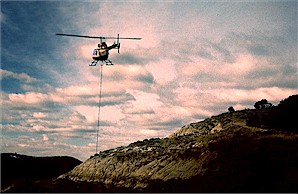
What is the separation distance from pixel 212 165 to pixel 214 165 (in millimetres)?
212

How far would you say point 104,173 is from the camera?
42906 millimetres

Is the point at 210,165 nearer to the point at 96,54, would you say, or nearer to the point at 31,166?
the point at 96,54

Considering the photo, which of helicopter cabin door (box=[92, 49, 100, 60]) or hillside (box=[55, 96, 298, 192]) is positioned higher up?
helicopter cabin door (box=[92, 49, 100, 60])

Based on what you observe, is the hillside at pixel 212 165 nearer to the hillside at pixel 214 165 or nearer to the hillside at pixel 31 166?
the hillside at pixel 214 165

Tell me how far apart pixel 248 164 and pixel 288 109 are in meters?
22.6

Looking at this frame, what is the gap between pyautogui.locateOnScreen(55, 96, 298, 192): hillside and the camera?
27.2m

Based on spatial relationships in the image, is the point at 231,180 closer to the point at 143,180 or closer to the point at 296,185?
the point at 296,185

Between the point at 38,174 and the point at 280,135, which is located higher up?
the point at 280,135

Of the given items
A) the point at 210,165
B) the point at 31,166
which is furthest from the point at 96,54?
the point at 31,166

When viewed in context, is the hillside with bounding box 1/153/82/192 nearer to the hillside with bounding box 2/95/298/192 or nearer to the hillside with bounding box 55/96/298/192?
the hillside with bounding box 2/95/298/192

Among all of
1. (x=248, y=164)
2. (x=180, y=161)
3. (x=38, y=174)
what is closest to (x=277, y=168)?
(x=248, y=164)

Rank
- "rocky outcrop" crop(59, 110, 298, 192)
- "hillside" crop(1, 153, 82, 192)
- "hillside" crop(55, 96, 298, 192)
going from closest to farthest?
"hillside" crop(55, 96, 298, 192)
"rocky outcrop" crop(59, 110, 298, 192)
"hillside" crop(1, 153, 82, 192)

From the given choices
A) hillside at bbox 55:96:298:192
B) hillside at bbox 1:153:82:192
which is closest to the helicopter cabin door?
hillside at bbox 55:96:298:192

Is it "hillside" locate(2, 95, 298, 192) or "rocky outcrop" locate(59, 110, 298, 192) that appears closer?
"hillside" locate(2, 95, 298, 192)
